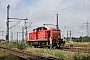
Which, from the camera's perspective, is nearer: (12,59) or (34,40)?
(12,59)

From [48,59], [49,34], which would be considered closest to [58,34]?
[49,34]

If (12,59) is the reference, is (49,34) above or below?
above

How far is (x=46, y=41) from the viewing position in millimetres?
27000

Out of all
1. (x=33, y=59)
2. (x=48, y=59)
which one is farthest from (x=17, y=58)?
(x=48, y=59)

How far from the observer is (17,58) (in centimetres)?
1306

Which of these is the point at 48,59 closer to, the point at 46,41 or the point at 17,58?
the point at 17,58

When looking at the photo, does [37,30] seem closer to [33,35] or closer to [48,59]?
[33,35]

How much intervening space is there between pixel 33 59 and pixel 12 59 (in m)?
2.16

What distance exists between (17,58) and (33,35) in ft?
63.0

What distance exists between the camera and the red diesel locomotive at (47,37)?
26328 mm

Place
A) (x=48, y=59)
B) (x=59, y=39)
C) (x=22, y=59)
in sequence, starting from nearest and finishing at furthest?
(x=48, y=59)
(x=22, y=59)
(x=59, y=39)

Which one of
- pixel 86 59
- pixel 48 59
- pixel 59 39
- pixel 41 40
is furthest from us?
pixel 41 40

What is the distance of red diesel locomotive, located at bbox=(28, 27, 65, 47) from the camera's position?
2633 centimetres

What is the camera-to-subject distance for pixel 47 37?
2781cm
